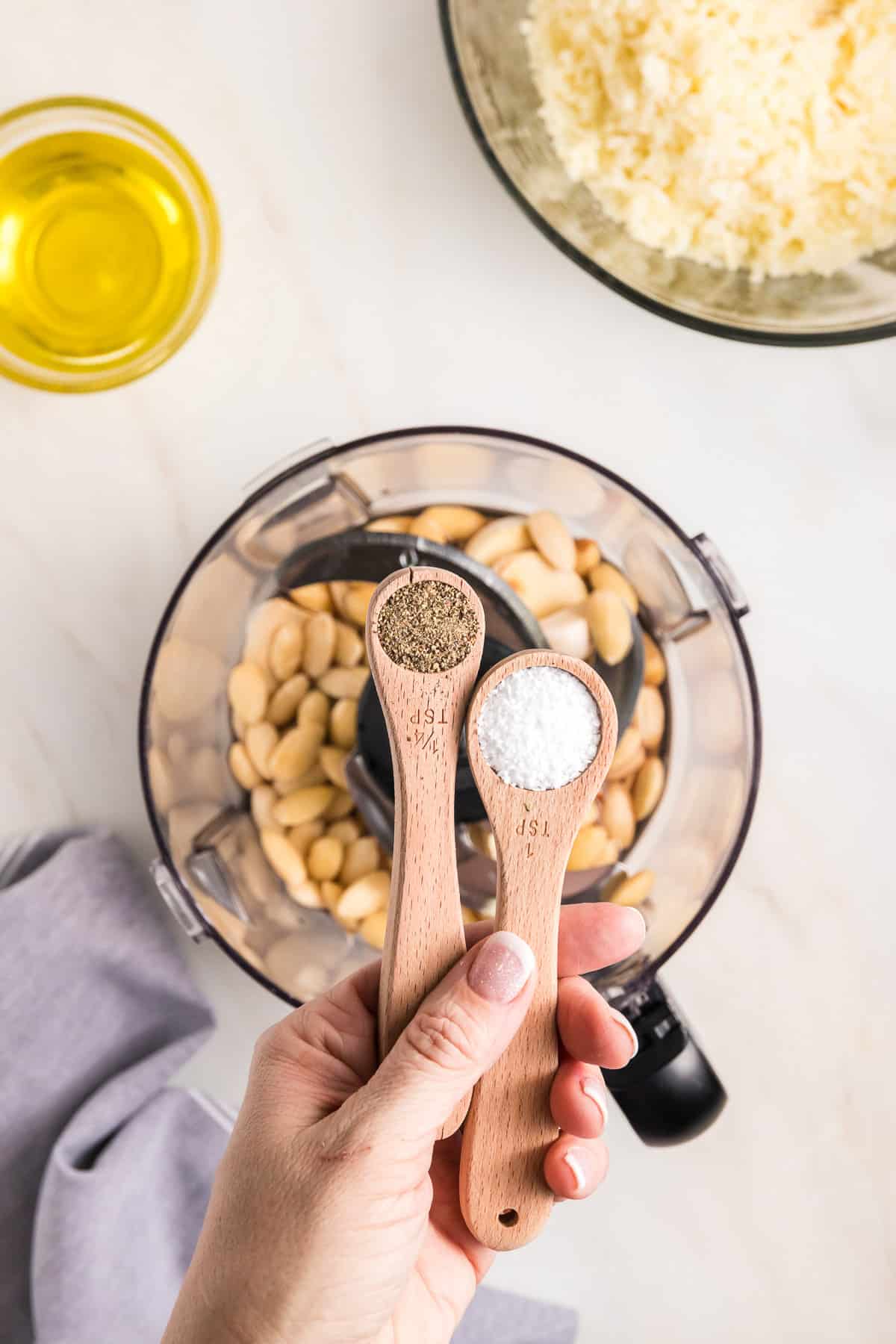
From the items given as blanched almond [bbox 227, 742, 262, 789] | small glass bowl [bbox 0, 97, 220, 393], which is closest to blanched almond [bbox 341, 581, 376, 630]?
blanched almond [bbox 227, 742, 262, 789]

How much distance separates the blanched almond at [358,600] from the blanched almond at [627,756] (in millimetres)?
161

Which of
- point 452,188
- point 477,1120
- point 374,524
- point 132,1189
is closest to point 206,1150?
point 132,1189

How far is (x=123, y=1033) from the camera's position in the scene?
704 mm

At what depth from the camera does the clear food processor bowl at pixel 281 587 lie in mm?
634

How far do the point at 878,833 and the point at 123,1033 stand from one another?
520 millimetres

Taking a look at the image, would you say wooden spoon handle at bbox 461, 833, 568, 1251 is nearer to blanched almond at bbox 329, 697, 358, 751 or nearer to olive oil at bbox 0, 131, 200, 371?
blanched almond at bbox 329, 697, 358, 751

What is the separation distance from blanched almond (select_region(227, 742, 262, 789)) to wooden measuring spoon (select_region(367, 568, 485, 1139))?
20cm

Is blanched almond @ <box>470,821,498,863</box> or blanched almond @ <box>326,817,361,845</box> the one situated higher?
blanched almond @ <box>326,817,361,845</box>

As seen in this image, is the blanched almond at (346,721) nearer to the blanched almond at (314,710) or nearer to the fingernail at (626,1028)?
→ the blanched almond at (314,710)

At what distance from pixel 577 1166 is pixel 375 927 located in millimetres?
199

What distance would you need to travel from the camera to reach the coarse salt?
44 centimetres

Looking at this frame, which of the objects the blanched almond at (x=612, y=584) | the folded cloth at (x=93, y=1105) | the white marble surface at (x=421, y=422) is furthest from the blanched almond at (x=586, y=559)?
the folded cloth at (x=93, y=1105)

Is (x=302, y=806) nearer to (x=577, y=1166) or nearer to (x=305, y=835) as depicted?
(x=305, y=835)

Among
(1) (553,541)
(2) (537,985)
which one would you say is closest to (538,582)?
(1) (553,541)
